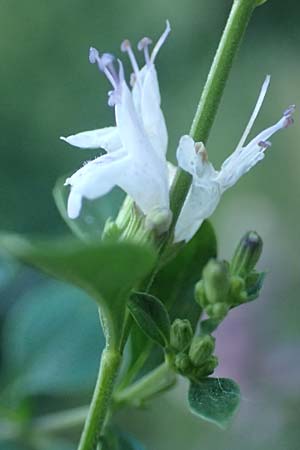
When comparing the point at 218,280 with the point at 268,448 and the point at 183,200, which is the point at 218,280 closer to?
the point at 183,200

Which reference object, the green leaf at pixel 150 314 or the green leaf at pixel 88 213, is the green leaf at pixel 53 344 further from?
the green leaf at pixel 150 314

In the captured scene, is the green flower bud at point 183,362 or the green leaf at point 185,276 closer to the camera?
the green flower bud at point 183,362

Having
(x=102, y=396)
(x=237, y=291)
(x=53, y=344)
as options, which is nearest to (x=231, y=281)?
(x=237, y=291)

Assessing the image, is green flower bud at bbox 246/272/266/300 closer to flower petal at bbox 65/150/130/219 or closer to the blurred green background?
flower petal at bbox 65/150/130/219

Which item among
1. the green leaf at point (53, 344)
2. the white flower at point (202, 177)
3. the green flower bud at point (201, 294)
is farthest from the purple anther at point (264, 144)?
the green leaf at point (53, 344)

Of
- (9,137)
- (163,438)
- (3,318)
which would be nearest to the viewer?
(3,318)

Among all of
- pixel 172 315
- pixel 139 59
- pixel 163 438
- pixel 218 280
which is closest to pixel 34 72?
pixel 139 59
